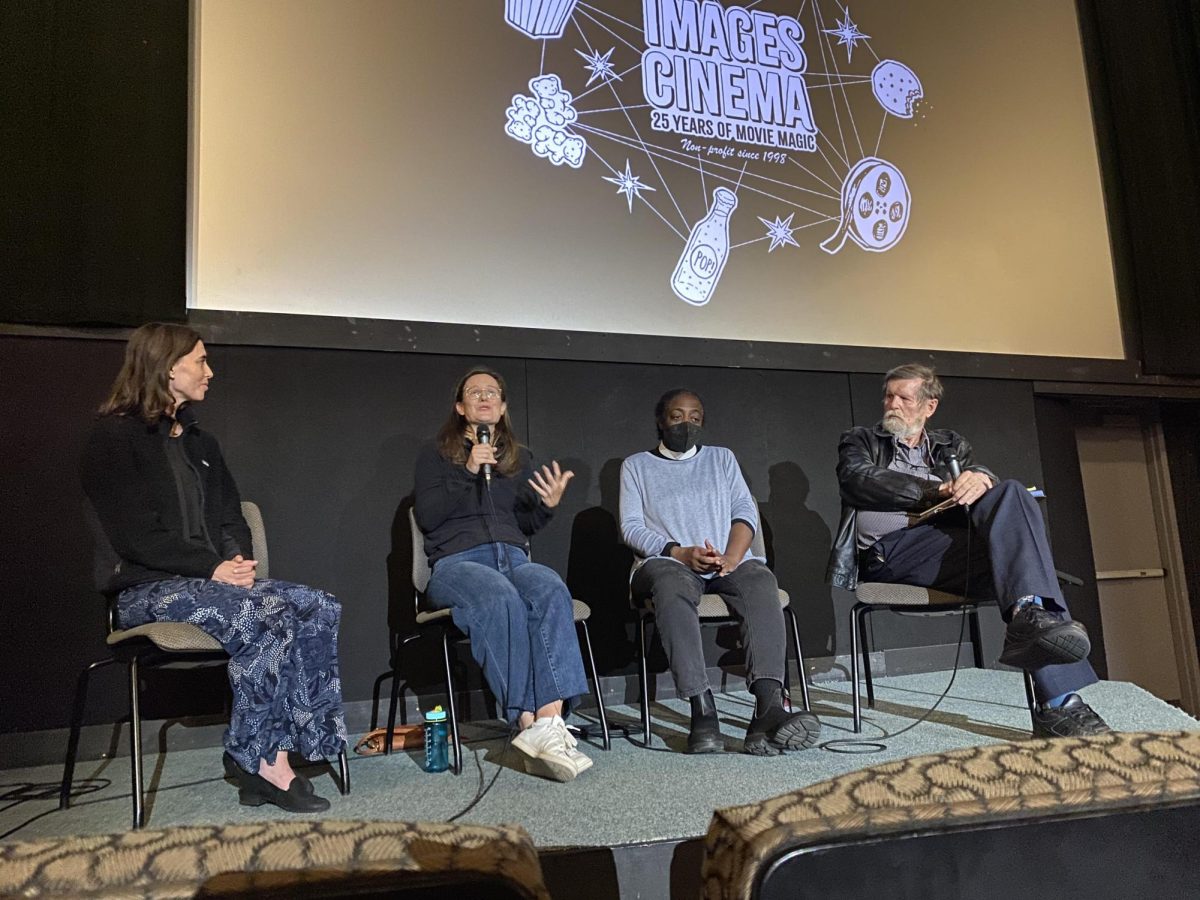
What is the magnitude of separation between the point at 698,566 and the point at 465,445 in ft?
2.83

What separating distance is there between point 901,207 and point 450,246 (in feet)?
7.19

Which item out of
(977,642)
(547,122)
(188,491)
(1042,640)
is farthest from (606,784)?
(547,122)

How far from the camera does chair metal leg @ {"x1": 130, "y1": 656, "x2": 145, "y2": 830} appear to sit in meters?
1.97

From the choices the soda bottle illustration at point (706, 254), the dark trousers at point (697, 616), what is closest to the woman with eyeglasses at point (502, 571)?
the dark trousers at point (697, 616)

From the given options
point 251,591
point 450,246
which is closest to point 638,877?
point 251,591

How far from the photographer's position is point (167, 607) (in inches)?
86.3

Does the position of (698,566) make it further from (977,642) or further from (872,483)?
(977,642)

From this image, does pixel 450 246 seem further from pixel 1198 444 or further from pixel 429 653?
pixel 1198 444

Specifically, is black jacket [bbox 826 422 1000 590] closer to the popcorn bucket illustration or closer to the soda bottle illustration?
the soda bottle illustration

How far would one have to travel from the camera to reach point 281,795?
2.10m

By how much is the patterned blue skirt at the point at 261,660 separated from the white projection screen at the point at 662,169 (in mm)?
1294

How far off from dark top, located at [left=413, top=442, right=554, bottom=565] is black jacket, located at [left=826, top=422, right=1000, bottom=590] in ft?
3.19

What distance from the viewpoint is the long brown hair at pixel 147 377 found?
2383 millimetres

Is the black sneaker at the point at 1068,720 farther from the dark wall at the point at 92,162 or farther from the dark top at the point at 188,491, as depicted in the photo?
the dark wall at the point at 92,162
